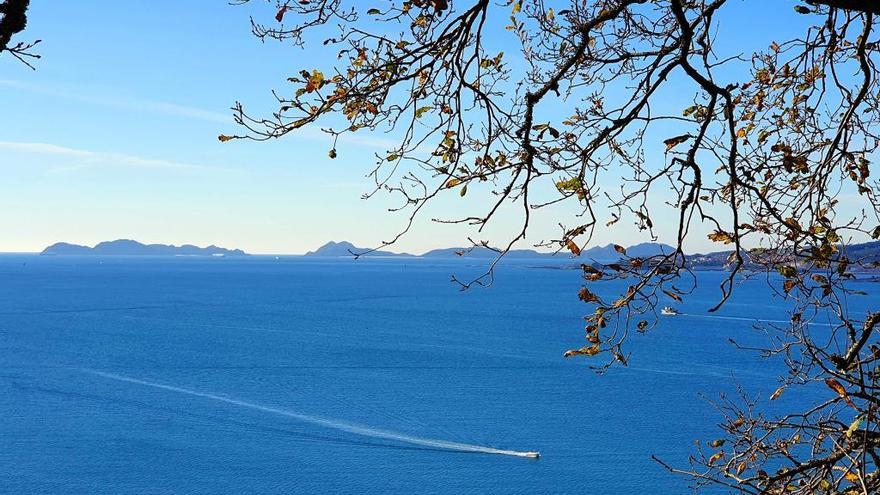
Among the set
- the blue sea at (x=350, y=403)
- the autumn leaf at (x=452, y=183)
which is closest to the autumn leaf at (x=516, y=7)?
the autumn leaf at (x=452, y=183)

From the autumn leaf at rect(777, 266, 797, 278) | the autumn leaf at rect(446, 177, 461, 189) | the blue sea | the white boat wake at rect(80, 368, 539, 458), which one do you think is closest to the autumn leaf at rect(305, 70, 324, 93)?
the autumn leaf at rect(446, 177, 461, 189)

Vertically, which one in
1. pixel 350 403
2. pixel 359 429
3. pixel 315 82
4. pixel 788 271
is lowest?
pixel 359 429

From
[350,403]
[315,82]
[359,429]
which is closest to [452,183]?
[315,82]

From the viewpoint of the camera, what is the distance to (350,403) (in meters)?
39.2

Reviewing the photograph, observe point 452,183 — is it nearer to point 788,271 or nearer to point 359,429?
point 788,271

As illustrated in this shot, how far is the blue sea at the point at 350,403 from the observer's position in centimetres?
3075

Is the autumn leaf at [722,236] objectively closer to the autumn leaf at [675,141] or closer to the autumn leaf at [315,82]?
the autumn leaf at [675,141]

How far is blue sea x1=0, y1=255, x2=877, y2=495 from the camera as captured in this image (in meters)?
30.8

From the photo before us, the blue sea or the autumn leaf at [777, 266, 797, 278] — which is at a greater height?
the autumn leaf at [777, 266, 797, 278]

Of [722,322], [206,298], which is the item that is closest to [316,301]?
[206,298]

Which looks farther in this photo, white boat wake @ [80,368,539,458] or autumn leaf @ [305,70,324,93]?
white boat wake @ [80,368,539,458]

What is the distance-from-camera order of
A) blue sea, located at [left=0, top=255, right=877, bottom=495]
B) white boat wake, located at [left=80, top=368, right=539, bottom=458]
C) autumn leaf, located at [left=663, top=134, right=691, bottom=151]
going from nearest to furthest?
autumn leaf, located at [left=663, top=134, right=691, bottom=151], blue sea, located at [left=0, top=255, right=877, bottom=495], white boat wake, located at [left=80, top=368, right=539, bottom=458]

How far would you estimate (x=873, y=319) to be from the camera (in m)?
4.53

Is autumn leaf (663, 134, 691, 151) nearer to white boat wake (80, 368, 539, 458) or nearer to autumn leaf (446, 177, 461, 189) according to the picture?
autumn leaf (446, 177, 461, 189)
